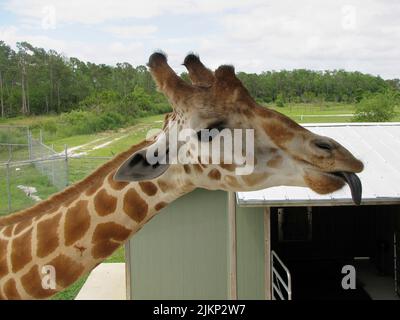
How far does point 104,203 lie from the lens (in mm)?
2123

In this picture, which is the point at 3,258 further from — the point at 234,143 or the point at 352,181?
the point at 352,181

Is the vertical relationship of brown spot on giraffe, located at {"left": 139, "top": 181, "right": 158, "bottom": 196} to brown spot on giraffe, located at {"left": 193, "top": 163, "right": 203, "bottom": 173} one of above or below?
below

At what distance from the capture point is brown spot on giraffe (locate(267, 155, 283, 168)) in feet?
5.98

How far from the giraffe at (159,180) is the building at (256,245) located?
105 inches

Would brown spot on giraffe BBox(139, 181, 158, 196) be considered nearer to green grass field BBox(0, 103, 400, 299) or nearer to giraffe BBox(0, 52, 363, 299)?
giraffe BBox(0, 52, 363, 299)

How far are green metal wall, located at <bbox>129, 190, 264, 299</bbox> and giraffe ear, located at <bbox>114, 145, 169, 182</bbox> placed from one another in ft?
15.7

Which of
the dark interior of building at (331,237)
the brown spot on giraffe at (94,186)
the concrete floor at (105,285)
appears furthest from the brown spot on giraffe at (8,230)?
the dark interior of building at (331,237)

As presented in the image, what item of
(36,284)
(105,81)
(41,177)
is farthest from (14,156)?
(36,284)

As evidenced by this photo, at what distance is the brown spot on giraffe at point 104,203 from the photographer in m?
2.12

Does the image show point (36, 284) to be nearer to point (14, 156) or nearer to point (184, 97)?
point (184, 97)

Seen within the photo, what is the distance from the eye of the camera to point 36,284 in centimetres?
216

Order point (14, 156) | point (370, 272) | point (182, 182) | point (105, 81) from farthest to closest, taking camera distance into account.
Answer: point (105, 81) → point (14, 156) → point (370, 272) → point (182, 182)

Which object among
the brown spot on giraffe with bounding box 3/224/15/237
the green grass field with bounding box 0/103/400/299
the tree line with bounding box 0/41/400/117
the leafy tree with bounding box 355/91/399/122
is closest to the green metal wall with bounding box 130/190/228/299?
the green grass field with bounding box 0/103/400/299

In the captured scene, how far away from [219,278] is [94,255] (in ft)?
16.2
